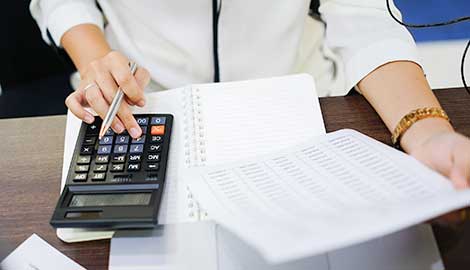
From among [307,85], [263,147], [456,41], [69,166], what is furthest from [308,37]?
[456,41]

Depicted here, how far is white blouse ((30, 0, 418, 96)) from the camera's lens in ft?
2.46

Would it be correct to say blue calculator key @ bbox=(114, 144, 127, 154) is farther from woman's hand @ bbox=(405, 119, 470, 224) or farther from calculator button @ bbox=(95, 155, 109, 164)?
woman's hand @ bbox=(405, 119, 470, 224)

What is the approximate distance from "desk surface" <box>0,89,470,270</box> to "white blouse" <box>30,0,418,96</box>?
0.41 feet

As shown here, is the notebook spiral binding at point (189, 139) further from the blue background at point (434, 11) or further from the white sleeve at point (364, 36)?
the blue background at point (434, 11)

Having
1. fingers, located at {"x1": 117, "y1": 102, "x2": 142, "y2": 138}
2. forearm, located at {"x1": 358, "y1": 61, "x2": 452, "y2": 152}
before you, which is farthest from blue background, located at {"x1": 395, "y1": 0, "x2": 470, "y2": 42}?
fingers, located at {"x1": 117, "y1": 102, "x2": 142, "y2": 138}

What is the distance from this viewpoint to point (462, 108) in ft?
2.02

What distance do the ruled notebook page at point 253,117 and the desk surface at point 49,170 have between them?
3 cm

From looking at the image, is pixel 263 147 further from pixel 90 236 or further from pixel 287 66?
pixel 287 66

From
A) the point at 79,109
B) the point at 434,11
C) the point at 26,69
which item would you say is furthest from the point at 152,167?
the point at 434,11

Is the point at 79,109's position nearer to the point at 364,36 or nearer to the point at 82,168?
the point at 82,168

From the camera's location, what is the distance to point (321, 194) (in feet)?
1.47

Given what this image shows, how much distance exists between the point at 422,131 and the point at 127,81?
0.32 m

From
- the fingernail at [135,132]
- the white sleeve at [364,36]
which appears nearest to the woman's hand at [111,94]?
the fingernail at [135,132]

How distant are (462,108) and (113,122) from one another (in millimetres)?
395
